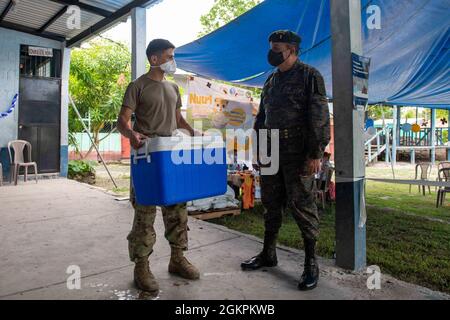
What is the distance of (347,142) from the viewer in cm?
267

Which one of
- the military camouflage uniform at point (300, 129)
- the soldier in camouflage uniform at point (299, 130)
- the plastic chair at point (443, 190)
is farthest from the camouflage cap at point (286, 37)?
the plastic chair at point (443, 190)

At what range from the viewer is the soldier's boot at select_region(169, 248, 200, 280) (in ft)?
8.14

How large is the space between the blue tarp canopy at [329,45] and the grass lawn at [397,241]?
91.8 inches

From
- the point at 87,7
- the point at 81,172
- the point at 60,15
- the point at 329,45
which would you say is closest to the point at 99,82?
the point at 81,172

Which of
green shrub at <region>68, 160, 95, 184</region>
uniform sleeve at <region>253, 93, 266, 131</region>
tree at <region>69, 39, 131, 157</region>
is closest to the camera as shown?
uniform sleeve at <region>253, 93, 266, 131</region>

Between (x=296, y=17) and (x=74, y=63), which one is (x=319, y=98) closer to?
(x=296, y=17)

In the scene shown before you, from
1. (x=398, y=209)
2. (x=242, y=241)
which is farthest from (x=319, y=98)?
(x=398, y=209)

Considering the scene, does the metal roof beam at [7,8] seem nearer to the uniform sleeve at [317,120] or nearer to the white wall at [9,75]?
the white wall at [9,75]

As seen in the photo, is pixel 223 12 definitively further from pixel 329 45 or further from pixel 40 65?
pixel 329 45

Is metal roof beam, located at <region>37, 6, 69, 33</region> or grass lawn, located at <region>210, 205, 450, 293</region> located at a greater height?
metal roof beam, located at <region>37, 6, 69, 33</region>

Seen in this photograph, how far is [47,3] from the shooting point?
6.34 metres

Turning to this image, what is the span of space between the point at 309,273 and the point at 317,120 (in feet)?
3.54

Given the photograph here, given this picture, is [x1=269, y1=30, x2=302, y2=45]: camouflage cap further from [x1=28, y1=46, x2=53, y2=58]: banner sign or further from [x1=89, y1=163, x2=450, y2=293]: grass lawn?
[x1=28, y1=46, x2=53, y2=58]: banner sign

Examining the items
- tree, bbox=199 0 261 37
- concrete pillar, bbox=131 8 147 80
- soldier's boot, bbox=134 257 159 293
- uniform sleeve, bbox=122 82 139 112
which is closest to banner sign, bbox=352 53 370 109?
uniform sleeve, bbox=122 82 139 112
